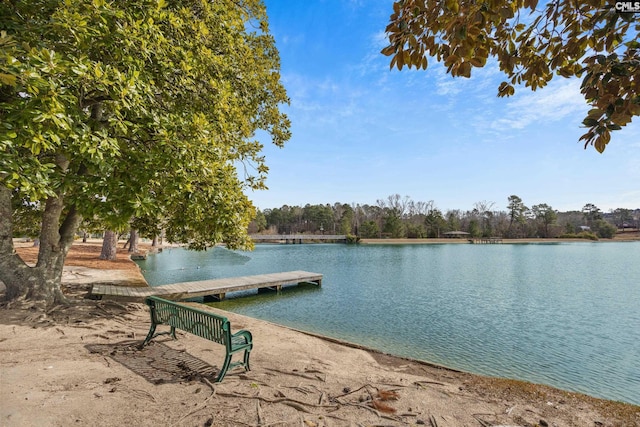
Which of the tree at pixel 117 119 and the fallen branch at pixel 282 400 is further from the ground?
the tree at pixel 117 119

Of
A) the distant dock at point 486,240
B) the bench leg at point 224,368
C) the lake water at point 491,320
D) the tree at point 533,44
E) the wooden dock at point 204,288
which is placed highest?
the tree at point 533,44

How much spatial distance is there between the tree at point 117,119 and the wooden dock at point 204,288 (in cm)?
273

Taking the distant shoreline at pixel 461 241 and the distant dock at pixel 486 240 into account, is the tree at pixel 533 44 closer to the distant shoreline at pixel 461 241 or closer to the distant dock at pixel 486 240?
the distant shoreline at pixel 461 241

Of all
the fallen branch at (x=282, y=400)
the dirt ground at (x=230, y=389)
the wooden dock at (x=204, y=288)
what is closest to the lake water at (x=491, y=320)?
the wooden dock at (x=204, y=288)

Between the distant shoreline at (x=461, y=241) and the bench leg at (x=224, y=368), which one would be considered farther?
the distant shoreline at (x=461, y=241)

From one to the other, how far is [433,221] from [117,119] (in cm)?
8530

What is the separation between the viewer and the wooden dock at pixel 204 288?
1046 centimetres

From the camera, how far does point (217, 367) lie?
5.27m

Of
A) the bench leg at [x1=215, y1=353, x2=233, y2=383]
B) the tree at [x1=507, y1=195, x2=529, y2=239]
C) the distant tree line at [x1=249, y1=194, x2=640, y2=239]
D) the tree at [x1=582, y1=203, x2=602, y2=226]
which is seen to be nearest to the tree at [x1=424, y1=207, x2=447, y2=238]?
the distant tree line at [x1=249, y1=194, x2=640, y2=239]

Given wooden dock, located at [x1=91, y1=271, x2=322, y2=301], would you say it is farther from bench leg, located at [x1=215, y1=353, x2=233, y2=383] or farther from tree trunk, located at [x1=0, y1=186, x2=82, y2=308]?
bench leg, located at [x1=215, y1=353, x2=233, y2=383]

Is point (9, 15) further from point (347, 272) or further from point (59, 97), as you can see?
point (347, 272)

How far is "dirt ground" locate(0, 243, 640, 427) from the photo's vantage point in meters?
3.76

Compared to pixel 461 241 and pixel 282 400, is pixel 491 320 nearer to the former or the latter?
pixel 282 400

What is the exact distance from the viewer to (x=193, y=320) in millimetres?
5297
